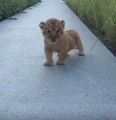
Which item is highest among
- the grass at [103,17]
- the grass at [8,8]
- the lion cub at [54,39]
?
the lion cub at [54,39]

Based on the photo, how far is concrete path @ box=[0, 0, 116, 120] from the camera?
4.38m

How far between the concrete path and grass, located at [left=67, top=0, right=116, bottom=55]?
0.22 m

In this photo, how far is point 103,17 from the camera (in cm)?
891

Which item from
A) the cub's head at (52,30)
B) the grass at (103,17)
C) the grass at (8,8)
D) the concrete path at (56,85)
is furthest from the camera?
the grass at (8,8)

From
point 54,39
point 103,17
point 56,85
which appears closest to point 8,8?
point 103,17

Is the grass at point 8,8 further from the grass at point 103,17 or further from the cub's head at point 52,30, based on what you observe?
the cub's head at point 52,30

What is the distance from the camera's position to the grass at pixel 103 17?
770cm

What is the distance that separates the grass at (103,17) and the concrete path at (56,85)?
0.74ft

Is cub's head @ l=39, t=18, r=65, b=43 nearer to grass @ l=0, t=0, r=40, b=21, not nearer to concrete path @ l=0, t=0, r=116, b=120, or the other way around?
concrete path @ l=0, t=0, r=116, b=120

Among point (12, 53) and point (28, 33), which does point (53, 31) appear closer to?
point (12, 53)

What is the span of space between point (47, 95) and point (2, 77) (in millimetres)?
986

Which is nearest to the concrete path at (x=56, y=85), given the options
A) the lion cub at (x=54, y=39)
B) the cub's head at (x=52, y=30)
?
the lion cub at (x=54, y=39)

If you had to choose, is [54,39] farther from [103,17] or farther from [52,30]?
[103,17]

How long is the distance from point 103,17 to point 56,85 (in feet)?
12.6
